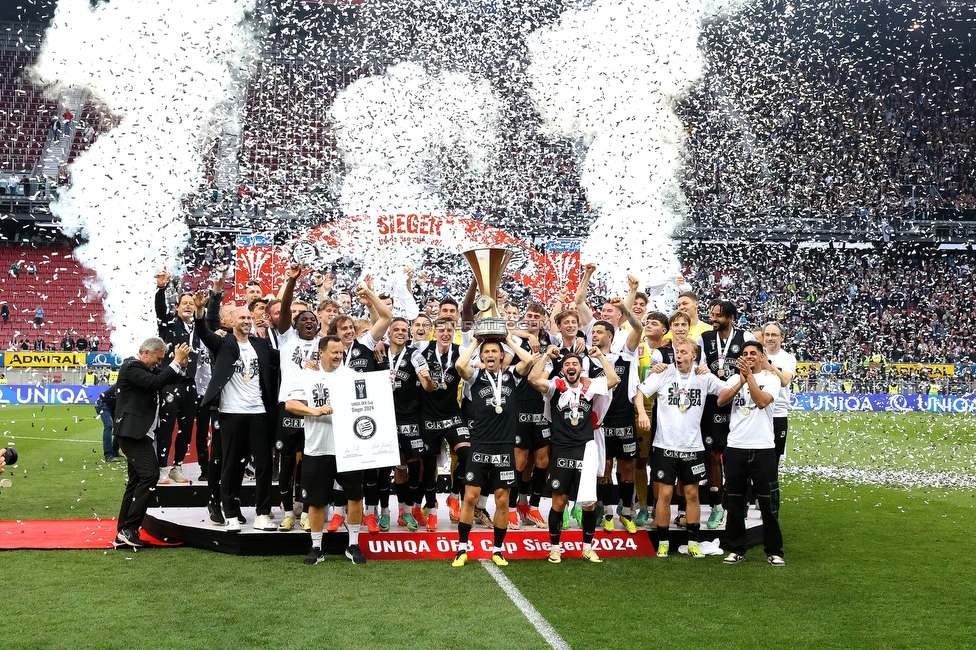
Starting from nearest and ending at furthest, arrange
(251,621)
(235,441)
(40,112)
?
(251,621), (235,441), (40,112)

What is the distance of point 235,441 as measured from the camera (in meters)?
7.72

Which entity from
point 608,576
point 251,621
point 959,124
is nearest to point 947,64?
point 959,124

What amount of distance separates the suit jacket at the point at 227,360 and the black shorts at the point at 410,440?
114 cm

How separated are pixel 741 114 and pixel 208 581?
2871 cm

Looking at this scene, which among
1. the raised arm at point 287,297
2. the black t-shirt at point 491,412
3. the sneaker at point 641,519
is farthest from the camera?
the sneaker at point 641,519

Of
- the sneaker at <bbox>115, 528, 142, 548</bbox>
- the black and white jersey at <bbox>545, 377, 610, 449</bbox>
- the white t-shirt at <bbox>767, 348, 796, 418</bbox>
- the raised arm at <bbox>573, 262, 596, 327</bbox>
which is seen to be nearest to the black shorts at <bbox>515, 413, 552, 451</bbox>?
the black and white jersey at <bbox>545, 377, 610, 449</bbox>

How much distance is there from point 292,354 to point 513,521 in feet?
8.24

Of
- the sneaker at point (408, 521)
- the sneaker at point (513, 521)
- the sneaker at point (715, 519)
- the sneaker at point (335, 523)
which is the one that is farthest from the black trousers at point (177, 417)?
the sneaker at point (715, 519)

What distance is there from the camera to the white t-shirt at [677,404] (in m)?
7.73

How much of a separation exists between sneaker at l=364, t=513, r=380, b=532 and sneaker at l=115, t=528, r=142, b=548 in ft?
6.36

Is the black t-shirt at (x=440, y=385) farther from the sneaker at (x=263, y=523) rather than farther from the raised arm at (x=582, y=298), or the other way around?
the sneaker at (x=263, y=523)

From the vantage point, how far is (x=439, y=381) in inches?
316

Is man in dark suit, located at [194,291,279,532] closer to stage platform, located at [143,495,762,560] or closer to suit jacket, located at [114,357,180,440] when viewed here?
stage platform, located at [143,495,762,560]

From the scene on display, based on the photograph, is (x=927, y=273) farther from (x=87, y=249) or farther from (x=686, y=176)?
(x=87, y=249)
